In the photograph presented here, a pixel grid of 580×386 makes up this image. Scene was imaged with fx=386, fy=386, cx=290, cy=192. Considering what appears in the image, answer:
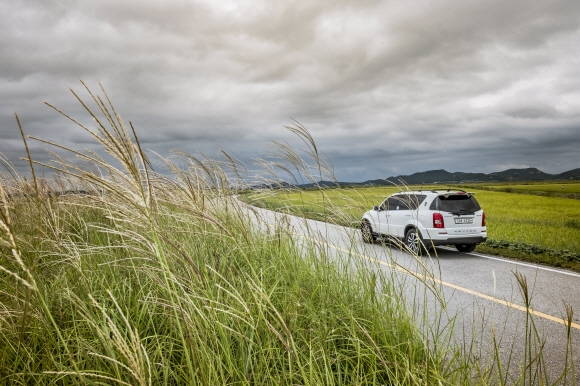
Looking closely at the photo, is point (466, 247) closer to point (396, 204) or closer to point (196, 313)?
point (396, 204)

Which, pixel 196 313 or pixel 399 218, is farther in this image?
pixel 399 218

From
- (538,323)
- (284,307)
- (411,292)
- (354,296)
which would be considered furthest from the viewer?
(411,292)

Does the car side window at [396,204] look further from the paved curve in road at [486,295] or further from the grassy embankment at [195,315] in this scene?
the grassy embankment at [195,315]

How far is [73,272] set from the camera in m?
3.74

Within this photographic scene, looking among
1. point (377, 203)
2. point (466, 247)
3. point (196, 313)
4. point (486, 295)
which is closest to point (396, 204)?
point (466, 247)

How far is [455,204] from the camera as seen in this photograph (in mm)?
11109

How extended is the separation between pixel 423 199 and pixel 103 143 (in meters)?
11.2

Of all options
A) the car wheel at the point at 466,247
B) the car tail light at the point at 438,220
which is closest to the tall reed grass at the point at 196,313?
the car tail light at the point at 438,220

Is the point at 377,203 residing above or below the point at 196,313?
above

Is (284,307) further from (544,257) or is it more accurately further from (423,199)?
(544,257)

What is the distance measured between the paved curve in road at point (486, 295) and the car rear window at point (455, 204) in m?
1.36

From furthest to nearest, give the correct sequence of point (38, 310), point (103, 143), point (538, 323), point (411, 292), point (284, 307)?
point (411, 292) < point (538, 323) < point (284, 307) < point (38, 310) < point (103, 143)

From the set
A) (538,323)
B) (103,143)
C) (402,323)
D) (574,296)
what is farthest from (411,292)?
(103,143)

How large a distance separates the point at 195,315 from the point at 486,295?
6.31 m
